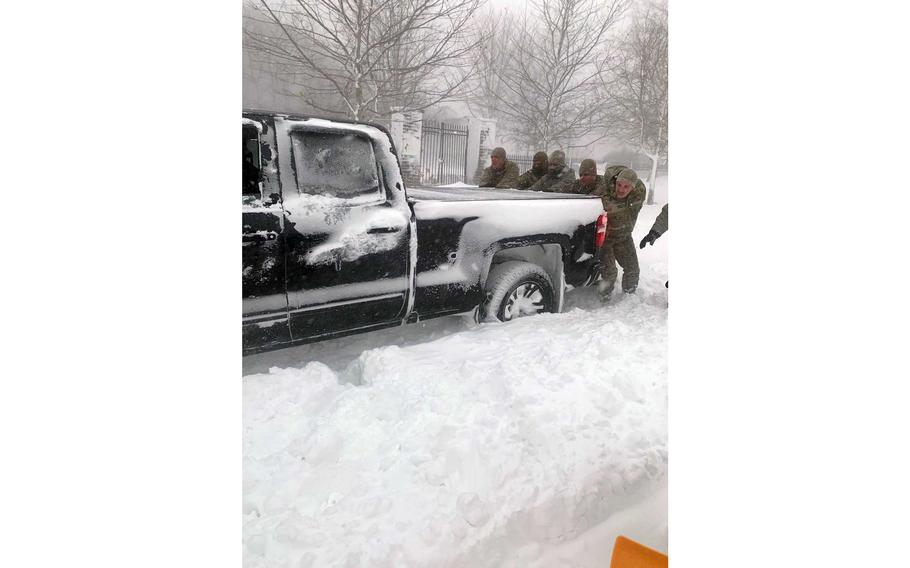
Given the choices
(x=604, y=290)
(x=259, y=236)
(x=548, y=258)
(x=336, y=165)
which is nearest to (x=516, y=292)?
(x=548, y=258)

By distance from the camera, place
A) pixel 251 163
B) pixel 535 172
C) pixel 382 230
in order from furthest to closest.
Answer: pixel 535 172 → pixel 382 230 → pixel 251 163

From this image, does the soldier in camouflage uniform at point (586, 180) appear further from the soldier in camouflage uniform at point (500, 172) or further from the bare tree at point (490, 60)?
the bare tree at point (490, 60)

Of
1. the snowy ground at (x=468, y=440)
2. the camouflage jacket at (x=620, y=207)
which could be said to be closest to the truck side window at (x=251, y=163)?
the snowy ground at (x=468, y=440)

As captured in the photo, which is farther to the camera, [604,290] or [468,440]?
[604,290]

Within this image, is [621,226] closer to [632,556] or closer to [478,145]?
[478,145]

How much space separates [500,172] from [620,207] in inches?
16.1

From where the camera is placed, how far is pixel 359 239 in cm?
162

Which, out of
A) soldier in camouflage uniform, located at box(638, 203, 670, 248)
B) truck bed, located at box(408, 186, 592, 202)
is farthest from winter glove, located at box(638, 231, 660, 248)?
truck bed, located at box(408, 186, 592, 202)

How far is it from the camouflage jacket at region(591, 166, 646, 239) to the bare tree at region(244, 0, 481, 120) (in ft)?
1.78

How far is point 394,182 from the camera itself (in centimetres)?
165

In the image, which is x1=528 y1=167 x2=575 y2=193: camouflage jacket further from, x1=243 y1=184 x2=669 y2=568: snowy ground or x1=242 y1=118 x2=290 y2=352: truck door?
x1=242 y1=118 x2=290 y2=352: truck door

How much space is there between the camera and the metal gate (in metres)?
1.69
